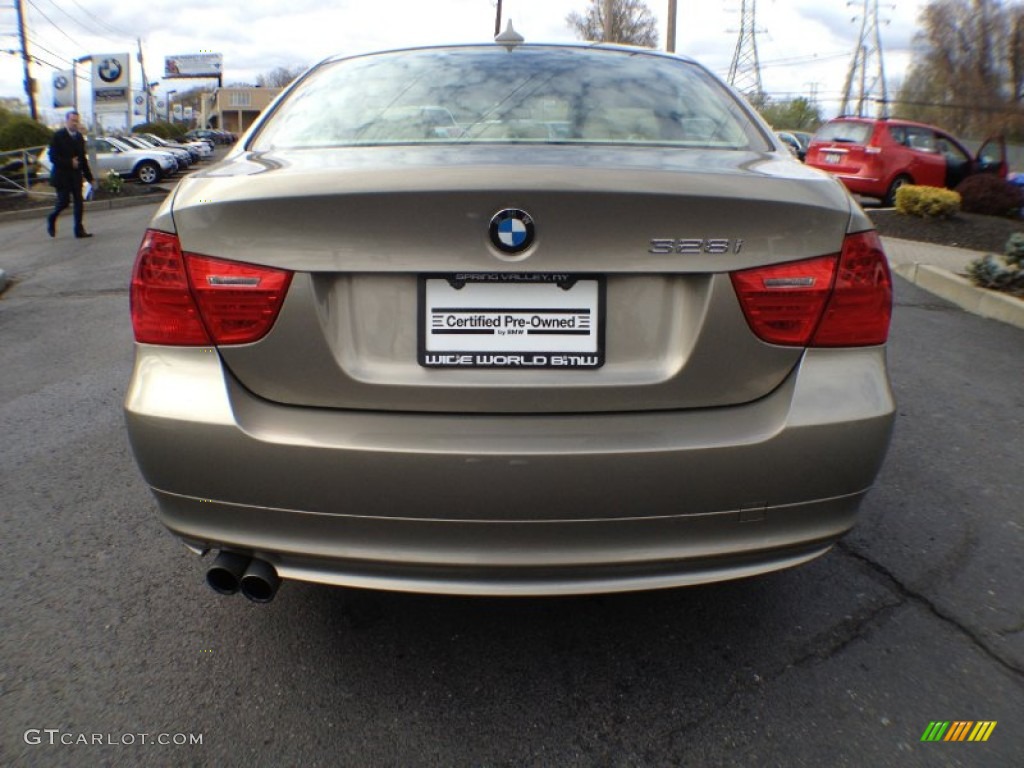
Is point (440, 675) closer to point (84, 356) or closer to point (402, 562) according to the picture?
point (402, 562)

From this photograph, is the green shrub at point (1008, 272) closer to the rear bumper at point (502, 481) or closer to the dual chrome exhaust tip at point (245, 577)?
the rear bumper at point (502, 481)

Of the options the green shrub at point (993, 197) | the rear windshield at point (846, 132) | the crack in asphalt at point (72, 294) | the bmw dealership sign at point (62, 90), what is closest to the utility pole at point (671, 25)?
the rear windshield at point (846, 132)

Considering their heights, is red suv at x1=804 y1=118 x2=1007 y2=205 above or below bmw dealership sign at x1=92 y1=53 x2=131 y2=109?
below

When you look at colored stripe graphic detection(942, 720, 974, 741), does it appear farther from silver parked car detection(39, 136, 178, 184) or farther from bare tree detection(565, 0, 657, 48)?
bare tree detection(565, 0, 657, 48)

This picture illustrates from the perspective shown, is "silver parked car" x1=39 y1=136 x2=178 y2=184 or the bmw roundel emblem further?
"silver parked car" x1=39 y1=136 x2=178 y2=184

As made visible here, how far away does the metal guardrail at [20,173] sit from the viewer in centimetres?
2145

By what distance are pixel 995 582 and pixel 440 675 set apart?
6.11ft

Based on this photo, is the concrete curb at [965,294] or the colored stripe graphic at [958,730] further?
the concrete curb at [965,294]

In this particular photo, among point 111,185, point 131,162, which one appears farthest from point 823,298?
point 131,162

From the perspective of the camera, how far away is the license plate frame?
194 cm

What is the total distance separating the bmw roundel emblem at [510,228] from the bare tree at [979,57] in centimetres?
2217

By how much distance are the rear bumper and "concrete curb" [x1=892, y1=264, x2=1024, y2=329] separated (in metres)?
6.18

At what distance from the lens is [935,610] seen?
270cm

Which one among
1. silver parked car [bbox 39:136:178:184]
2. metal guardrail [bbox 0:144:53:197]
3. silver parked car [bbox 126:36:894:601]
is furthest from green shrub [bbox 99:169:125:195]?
silver parked car [bbox 126:36:894:601]
